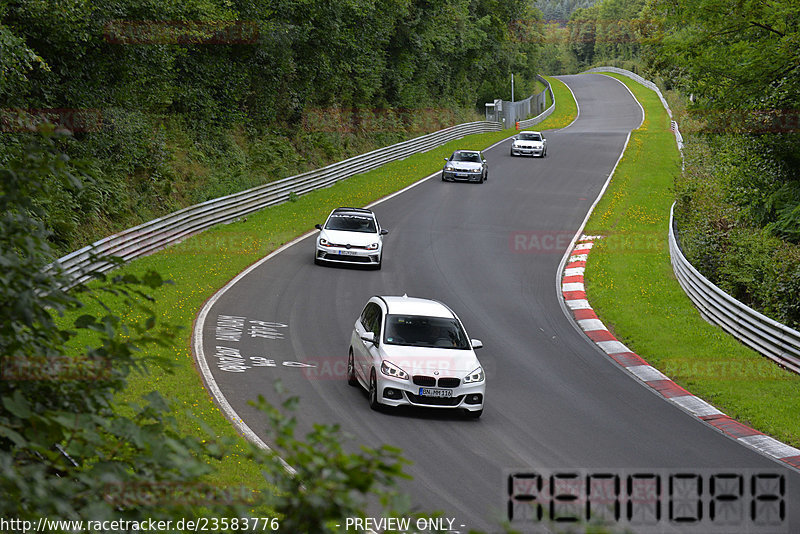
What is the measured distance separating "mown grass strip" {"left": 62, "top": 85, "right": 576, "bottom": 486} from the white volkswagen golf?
270 centimetres

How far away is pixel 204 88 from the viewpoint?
3581 centimetres

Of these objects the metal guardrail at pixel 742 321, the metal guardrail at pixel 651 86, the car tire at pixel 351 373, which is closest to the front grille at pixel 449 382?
the car tire at pixel 351 373

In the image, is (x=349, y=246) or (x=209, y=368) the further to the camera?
(x=349, y=246)

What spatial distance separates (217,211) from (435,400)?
18008mm

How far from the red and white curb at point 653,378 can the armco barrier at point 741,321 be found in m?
2.49

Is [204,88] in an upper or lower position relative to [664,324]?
upper

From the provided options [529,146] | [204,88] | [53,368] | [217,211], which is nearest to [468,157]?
[529,146]

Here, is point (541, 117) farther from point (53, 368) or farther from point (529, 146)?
point (53, 368)

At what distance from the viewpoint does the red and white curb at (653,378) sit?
13391 mm

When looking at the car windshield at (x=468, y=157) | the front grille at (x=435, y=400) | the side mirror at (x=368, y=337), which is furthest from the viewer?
the car windshield at (x=468, y=157)

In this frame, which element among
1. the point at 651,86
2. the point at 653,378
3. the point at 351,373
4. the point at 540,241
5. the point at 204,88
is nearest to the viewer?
the point at 351,373

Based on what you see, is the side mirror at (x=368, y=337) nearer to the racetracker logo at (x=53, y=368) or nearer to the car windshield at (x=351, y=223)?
the racetracker logo at (x=53, y=368)

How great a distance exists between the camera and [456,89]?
228 feet

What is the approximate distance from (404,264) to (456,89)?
45860mm
